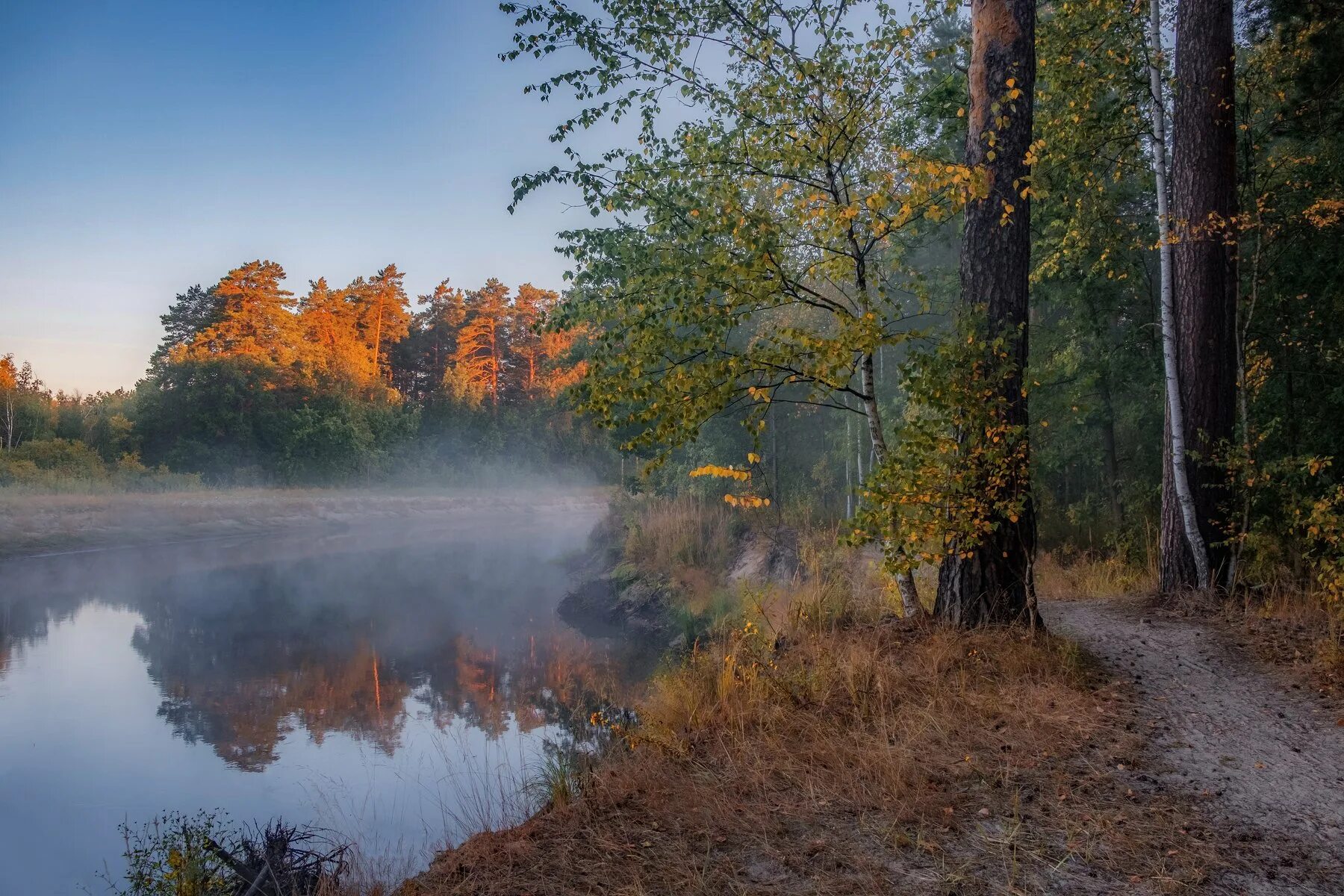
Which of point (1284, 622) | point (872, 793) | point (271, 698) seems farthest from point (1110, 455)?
point (271, 698)

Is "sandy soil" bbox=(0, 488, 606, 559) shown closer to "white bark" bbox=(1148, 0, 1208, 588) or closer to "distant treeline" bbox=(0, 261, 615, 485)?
"distant treeline" bbox=(0, 261, 615, 485)

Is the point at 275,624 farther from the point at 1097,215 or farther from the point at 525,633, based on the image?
the point at 1097,215

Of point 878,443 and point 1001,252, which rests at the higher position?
point 1001,252

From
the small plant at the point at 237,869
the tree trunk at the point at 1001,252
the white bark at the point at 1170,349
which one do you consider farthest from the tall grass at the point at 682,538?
the small plant at the point at 237,869

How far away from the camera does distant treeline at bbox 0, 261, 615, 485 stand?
3347 cm

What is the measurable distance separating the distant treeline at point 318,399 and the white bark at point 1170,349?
14.4 meters

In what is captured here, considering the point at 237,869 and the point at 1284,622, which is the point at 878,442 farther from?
the point at 237,869

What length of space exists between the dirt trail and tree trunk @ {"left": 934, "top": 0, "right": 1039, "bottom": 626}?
3.03 feet

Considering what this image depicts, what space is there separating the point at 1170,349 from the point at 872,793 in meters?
5.90

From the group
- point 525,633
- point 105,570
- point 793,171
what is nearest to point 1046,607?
point 793,171

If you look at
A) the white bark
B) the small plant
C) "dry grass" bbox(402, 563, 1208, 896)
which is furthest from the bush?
the white bark

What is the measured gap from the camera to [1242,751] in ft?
13.5

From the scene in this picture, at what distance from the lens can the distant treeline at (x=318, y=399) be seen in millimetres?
33469

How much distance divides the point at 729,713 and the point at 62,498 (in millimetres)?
27787
